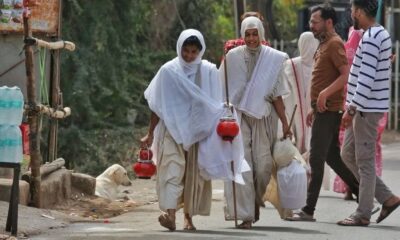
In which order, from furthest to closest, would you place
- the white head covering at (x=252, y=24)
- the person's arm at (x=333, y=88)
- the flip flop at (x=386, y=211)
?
the person's arm at (x=333, y=88) < the white head covering at (x=252, y=24) < the flip flop at (x=386, y=211)

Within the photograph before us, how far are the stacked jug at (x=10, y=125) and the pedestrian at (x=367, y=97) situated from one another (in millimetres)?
2673

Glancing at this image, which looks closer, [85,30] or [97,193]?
[97,193]

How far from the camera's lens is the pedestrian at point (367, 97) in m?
9.16

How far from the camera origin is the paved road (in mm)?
8633

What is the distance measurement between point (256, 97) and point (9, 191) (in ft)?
7.57

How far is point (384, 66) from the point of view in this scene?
Result: 9.24 meters

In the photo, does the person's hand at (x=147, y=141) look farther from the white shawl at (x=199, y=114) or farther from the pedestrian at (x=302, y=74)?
the pedestrian at (x=302, y=74)

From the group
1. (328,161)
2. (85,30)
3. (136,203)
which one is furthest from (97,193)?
(85,30)

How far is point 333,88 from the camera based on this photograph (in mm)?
9766

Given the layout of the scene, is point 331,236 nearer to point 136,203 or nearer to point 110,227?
point 110,227

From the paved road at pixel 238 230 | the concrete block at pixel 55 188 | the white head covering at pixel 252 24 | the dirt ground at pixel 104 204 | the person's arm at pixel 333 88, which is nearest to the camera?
the paved road at pixel 238 230

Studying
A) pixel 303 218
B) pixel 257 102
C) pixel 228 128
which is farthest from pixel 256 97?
pixel 303 218

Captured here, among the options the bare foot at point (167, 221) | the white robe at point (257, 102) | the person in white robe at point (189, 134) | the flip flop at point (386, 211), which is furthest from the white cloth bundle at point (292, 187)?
the bare foot at point (167, 221)

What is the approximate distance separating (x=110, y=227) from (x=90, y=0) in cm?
894
